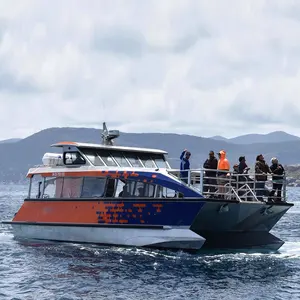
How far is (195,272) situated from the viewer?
2178cm

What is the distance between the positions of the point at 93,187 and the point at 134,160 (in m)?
2.71

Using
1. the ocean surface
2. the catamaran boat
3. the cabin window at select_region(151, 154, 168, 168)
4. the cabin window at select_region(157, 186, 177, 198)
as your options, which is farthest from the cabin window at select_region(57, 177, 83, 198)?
the cabin window at select_region(151, 154, 168, 168)

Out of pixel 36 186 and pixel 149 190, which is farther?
pixel 36 186

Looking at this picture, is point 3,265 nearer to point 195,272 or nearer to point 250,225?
point 195,272

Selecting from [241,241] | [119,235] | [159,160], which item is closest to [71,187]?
[119,235]

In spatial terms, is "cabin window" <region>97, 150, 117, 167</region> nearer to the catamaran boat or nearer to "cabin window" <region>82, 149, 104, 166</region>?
the catamaran boat

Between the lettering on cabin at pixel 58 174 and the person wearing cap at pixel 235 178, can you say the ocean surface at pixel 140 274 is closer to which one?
the person wearing cap at pixel 235 178

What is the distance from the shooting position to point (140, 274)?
21219 millimetres

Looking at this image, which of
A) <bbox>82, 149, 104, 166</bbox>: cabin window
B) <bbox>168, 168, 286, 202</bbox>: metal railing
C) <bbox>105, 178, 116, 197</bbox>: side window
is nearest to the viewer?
<bbox>168, 168, 286, 202</bbox>: metal railing

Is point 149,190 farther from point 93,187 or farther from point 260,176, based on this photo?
point 260,176

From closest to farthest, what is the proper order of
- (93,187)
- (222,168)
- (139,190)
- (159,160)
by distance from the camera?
(222,168) → (139,190) → (93,187) → (159,160)

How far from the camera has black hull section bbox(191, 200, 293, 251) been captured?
2478 centimetres

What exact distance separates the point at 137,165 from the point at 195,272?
8.17 m

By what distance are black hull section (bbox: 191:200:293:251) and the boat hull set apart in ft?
2.16
